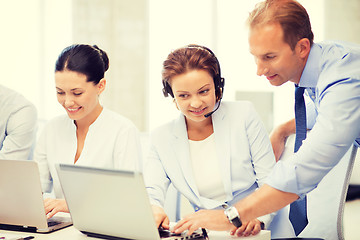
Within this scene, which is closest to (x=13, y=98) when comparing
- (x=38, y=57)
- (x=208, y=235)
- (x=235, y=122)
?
(x=235, y=122)

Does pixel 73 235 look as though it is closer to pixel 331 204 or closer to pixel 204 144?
pixel 204 144

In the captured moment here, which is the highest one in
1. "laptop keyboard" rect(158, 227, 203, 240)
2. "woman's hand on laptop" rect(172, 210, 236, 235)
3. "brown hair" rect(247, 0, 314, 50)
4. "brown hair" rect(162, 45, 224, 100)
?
"brown hair" rect(247, 0, 314, 50)

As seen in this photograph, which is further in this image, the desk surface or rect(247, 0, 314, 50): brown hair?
rect(247, 0, 314, 50): brown hair

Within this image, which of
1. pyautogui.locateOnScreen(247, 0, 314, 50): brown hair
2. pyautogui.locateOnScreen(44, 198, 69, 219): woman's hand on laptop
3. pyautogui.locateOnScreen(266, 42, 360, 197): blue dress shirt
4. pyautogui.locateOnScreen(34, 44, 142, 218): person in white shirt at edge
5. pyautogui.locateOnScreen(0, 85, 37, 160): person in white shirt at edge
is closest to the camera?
pyautogui.locateOnScreen(266, 42, 360, 197): blue dress shirt

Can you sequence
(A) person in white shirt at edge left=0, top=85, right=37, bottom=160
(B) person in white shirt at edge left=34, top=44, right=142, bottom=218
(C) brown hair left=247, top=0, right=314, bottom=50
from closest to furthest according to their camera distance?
(C) brown hair left=247, top=0, right=314, bottom=50
(B) person in white shirt at edge left=34, top=44, right=142, bottom=218
(A) person in white shirt at edge left=0, top=85, right=37, bottom=160

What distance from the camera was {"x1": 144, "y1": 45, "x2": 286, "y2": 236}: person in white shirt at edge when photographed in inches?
81.9

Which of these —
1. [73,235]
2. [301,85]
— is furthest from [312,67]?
[73,235]

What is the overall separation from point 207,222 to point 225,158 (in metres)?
0.54

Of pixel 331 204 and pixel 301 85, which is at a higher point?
pixel 301 85

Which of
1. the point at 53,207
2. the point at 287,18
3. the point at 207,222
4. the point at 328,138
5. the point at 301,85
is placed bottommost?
the point at 53,207

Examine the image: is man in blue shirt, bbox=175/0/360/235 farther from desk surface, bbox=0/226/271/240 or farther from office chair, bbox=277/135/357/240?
office chair, bbox=277/135/357/240

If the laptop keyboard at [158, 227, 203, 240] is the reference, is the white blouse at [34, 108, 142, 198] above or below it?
above

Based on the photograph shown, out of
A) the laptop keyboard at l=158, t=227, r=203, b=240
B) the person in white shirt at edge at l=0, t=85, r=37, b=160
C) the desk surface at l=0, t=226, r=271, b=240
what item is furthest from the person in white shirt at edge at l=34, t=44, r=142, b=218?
the laptop keyboard at l=158, t=227, r=203, b=240

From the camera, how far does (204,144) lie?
220 centimetres
